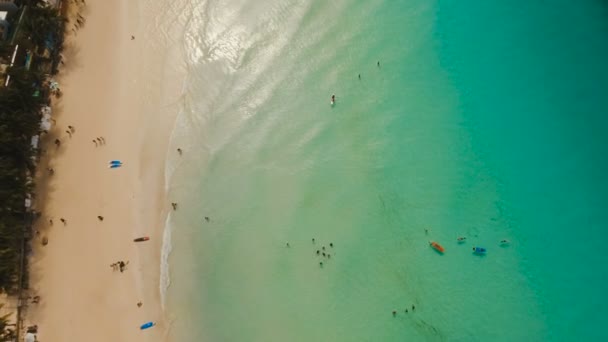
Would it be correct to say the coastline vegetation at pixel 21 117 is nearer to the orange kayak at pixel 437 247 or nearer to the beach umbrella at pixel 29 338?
the beach umbrella at pixel 29 338

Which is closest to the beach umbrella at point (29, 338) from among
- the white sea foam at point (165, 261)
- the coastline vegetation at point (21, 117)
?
the coastline vegetation at point (21, 117)

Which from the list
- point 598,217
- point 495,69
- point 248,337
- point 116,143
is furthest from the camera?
point 495,69

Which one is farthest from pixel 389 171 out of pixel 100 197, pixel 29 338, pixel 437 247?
pixel 29 338

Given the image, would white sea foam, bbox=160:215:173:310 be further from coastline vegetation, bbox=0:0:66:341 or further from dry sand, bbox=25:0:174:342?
coastline vegetation, bbox=0:0:66:341

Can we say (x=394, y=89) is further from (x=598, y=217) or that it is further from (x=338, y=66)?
(x=598, y=217)

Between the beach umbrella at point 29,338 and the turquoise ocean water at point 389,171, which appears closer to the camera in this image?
the beach umbrella at point 29,338

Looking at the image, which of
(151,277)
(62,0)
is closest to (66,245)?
(151,277)
